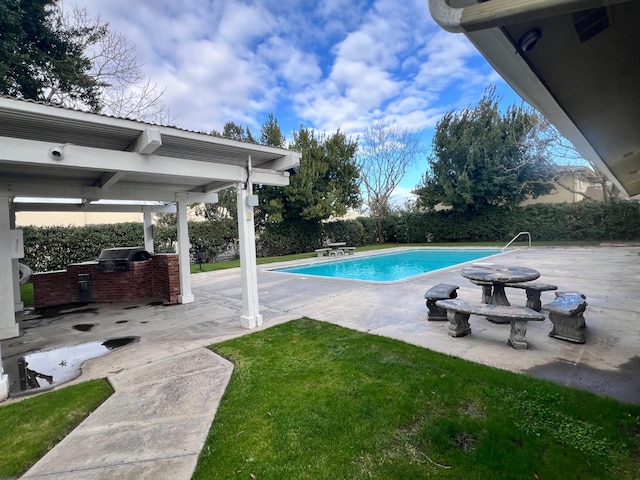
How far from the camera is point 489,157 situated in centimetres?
2172

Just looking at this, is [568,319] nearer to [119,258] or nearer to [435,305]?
[435,305]

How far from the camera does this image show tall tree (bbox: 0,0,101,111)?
998cm

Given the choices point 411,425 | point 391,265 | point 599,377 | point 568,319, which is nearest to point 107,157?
point 411,425

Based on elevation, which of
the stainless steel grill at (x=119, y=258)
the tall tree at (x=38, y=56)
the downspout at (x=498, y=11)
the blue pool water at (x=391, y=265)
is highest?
the tall tree at (x=38, y=56)

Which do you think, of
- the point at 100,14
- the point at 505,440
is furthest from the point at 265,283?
the point at 100,14

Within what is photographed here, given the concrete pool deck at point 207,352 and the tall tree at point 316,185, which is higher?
the tall tree at point 316,185

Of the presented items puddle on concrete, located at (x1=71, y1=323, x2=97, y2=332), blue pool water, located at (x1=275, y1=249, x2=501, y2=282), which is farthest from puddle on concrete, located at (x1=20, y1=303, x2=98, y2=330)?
blue pool water, located at (x1=275, y1=249, x2=501, y2=282)

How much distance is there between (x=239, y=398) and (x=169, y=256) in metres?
6.45

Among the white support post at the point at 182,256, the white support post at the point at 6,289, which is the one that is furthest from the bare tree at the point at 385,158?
the white support post at the point at 6,289

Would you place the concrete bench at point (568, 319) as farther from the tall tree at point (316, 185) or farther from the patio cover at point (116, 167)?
the tall tree at point (316, 185)

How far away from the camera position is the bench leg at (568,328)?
4.52m

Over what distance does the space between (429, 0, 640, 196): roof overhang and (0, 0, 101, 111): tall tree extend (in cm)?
1372

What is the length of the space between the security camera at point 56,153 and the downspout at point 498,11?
4.36 metres

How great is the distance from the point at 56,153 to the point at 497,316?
19.6 ft
